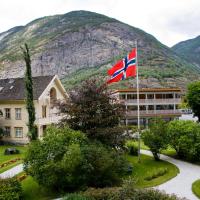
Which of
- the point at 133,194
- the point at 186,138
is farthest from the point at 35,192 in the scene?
the point at 186,138

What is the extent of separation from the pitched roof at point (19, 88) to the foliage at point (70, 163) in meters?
21.2

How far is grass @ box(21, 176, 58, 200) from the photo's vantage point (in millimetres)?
26734

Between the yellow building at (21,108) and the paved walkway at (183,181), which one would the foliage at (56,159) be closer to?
the paved walkway at (183,181)

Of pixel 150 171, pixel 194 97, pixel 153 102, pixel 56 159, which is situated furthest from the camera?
pixel 153 102

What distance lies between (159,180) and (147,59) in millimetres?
141800

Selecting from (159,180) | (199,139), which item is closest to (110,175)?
(159,180)

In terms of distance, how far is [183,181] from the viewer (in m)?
28.9

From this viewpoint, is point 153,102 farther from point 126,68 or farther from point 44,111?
point 126,68

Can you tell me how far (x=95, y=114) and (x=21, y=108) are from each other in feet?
66.3

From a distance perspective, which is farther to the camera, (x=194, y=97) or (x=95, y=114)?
(x=194, y=97)

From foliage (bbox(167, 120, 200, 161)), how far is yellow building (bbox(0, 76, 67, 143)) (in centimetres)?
1734

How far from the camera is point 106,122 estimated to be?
3191 centimetres

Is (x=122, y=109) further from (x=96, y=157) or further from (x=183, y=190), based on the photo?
(x=183, y=190)

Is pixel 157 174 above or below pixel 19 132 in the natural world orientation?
below
